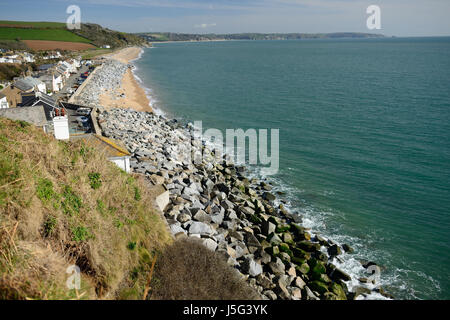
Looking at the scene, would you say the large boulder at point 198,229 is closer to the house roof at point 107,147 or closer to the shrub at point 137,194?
the shrub at point 137,194

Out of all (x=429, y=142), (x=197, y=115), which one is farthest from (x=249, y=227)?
(x=197, y=115)

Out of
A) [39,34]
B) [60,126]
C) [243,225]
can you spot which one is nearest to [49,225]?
[60,126]

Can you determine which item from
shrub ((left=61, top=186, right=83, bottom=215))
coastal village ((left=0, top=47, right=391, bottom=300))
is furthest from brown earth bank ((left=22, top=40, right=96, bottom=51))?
shrub ((left=61, top=186, right=83, bottom=215))

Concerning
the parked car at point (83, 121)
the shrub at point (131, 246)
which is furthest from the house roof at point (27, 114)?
the shrub at point (131, 246)

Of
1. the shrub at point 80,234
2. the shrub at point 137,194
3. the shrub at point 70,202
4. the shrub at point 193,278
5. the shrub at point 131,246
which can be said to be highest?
the shrub at point 70,202

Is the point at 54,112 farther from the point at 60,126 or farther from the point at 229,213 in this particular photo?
the point at 229,213

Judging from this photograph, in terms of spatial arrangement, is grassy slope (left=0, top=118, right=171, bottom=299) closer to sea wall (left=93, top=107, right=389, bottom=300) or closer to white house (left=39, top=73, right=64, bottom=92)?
sea wall (left=93, top=107, right=389, bottom=300)
